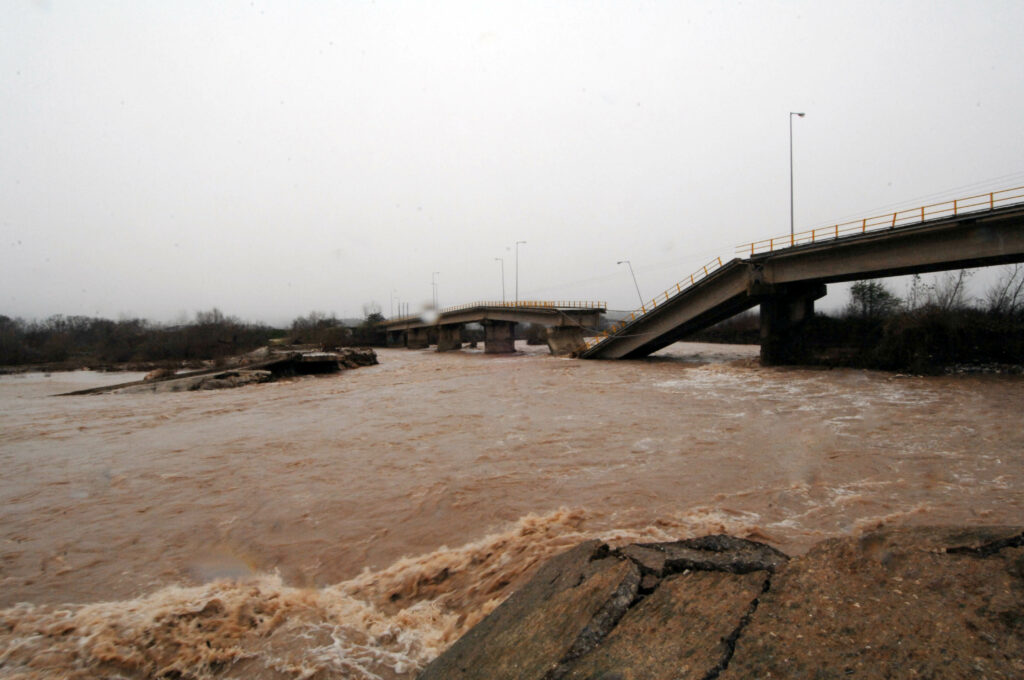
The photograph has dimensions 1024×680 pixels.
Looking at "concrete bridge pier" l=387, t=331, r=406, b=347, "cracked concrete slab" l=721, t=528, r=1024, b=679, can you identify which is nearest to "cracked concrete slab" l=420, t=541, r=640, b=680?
"cracked concrete slab" l=721, t=528, r=1024, b=679

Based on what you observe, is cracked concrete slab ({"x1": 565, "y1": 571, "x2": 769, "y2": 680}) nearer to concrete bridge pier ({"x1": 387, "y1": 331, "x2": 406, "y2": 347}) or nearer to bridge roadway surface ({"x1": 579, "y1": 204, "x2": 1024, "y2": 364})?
bridge roadway surface ({"x1": 579, "y1": 204, "x2": 1024, "y2": 364})

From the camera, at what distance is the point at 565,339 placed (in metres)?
46.1

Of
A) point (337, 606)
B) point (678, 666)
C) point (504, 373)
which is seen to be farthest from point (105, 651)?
point (504, 373)

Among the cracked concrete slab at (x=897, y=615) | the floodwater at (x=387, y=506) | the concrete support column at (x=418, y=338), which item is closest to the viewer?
the cracked concrete slab at (x=897, y=615)

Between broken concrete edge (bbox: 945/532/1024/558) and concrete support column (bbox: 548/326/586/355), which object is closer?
broken concrete edge (bbox: 945/532/1024/558)

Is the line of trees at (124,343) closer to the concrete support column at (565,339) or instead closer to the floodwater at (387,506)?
the concrete support column at (565,339)

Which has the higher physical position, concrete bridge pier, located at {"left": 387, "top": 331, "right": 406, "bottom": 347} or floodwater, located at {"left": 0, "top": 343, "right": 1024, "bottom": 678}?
concrete bridge pier, located at {"left": 387, "top": 331, "right": 406, "bottom": 347}

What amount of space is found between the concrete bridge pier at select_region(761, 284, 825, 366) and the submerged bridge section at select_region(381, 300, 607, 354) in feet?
60.8

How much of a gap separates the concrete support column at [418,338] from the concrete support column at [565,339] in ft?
173

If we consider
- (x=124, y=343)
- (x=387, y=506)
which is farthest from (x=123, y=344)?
(x=387, y=506)

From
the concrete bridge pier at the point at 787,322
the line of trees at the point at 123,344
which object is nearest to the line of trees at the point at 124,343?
the line of trees at the point at 123,344

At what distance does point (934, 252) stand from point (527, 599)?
26588mm

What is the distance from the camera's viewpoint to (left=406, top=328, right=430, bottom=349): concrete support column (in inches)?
3775

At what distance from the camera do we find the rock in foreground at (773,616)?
7.50 feet
